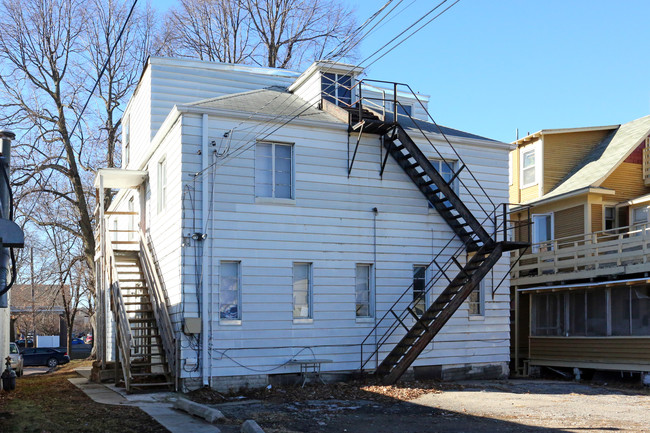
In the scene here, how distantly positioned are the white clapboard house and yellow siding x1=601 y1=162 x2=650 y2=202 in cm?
735

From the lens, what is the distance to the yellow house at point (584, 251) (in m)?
20.6

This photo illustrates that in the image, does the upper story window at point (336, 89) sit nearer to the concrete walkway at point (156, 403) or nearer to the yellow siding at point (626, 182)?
the concrete walkway at point (156, 403)

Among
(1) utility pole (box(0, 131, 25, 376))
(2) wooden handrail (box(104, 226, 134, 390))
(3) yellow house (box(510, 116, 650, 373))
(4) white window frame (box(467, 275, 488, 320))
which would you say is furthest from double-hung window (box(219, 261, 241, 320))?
(3) yellow house (box(510, 116, 650, 373))

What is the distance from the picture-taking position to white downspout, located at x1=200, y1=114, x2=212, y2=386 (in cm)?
1616

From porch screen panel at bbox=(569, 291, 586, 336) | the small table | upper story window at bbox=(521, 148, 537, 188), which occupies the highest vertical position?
upper story window at bbox=(521, 148, 537, 188)

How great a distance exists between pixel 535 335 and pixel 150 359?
13.2 m

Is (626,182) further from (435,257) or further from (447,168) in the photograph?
(435,257)

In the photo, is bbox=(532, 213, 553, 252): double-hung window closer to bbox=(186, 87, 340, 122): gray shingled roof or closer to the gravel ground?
the gravel ground

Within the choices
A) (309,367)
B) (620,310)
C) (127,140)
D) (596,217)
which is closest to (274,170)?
(309,367)

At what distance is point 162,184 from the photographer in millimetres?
19203

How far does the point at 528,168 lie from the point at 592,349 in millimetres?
9740

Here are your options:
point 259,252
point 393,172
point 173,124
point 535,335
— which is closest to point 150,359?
point 259,252

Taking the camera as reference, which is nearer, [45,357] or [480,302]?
[480,302]

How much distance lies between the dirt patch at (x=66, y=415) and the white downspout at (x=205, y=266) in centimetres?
248
